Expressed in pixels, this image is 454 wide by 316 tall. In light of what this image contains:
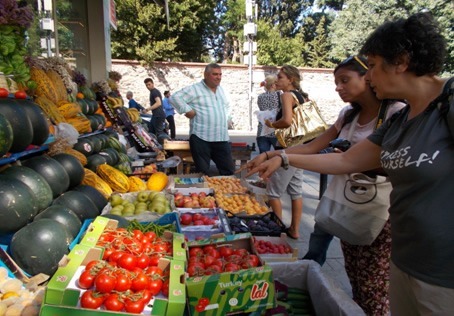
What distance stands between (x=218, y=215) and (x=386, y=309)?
5.85ft

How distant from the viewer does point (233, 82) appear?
794 inches

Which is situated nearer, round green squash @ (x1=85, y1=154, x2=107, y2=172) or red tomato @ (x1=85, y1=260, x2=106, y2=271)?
red tomato @ (x1=85, y1=260, x2=106, y2=271)

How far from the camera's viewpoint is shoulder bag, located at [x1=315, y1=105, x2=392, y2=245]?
7.20 feet

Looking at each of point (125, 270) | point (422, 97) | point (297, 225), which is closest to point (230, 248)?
point (125, 270)

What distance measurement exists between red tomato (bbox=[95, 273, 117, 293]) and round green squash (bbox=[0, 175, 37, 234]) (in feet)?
3.54

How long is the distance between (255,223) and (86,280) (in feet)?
6.79

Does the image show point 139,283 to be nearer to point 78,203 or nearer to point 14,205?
point 14,205

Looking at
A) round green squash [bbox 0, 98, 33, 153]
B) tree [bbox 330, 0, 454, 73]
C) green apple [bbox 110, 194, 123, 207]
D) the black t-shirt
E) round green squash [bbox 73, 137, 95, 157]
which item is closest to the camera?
round green squash [bbox 0, 98, 33, 153]

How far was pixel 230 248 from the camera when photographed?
2604 mm

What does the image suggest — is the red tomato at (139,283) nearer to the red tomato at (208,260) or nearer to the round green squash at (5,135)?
the red tomato at (208,260)

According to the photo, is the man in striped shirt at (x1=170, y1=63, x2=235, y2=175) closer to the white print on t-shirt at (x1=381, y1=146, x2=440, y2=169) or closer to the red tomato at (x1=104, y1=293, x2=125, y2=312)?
the red tomato at (x1=104, y1=293, x2=125, y2=312)

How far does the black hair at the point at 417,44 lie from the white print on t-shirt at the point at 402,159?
1.15 feet

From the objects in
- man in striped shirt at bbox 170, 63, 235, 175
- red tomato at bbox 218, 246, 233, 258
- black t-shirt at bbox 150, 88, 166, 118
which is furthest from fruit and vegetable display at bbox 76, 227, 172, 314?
black t-shirt at bbox 150, 88, 166, 118

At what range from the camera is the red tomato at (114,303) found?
182 centimetres
